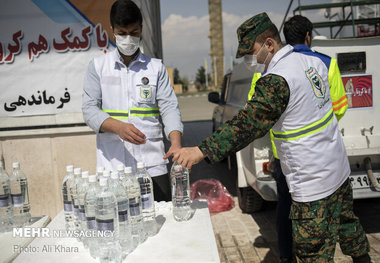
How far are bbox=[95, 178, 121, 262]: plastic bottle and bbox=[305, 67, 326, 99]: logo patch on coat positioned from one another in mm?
1348

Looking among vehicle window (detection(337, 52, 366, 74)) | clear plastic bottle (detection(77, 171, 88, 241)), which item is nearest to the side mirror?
vehicle window (detection(337, 52, 366, 74))

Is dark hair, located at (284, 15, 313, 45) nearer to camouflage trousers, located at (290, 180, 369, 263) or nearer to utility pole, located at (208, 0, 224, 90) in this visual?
camouflage trousers, located at (290, 180, 369, 263)

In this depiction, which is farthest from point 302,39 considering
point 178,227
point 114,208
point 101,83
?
point 114,208

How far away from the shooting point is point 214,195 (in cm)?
564

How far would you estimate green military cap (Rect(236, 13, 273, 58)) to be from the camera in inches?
91.8

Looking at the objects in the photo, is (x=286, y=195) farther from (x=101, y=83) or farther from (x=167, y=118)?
(x=101, y=83)

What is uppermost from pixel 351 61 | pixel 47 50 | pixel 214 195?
pixel 47 50

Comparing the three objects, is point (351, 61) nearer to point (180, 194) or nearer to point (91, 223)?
point (180, 194)

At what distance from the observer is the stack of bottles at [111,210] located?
1771mm

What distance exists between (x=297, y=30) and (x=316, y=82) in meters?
1.34

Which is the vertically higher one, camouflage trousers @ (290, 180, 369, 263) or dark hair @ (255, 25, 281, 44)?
dark hair @ (255, 25, 281, 44)

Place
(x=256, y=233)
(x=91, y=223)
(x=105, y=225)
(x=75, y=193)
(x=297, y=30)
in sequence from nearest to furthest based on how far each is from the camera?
(x=105, y=225) → (x=91, y=223) → (x=75, y=193) → (x=297, y=30) → (x=256, y=233)

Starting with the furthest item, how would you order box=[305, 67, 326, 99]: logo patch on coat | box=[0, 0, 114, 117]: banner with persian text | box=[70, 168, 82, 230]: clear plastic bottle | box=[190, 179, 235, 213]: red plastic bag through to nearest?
box=[190, 179, 235, 213]: red plastic bag < box=[0, 0, 114, 117]: banner with persian text < box=[305, 67, 326, 99]: logo patch on coat < box=[70, 168, 82, 230]: clear plastic bottle

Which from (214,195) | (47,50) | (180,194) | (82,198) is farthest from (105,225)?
(214,195)
